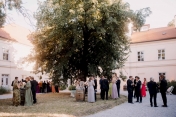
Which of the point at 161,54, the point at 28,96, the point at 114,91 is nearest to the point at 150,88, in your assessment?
the point at 114,91

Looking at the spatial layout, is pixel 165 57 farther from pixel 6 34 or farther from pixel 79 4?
pixel 6 34

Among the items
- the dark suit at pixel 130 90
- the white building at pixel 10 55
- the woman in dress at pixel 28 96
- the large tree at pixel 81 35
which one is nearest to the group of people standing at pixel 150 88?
the dark suit at pixel 130 90

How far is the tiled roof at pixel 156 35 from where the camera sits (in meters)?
35.0

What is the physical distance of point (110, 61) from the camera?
20922 mm

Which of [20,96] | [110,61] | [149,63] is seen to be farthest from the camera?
[149,63]

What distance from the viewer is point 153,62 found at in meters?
35.6

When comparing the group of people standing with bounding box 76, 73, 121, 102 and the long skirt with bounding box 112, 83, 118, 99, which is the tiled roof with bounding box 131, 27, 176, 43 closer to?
the group of people standing with bounding box 76, 73, 121, 102

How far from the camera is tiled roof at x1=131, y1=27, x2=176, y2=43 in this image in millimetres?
35025

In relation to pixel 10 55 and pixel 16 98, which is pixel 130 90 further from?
pixel 10 55

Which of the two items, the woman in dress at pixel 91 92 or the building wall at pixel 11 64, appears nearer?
the woman in dress at pixel 91 92

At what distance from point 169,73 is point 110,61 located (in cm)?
1663

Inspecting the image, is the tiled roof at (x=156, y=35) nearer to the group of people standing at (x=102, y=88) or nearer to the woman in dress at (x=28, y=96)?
the group of people standing at (x=102, y=88)

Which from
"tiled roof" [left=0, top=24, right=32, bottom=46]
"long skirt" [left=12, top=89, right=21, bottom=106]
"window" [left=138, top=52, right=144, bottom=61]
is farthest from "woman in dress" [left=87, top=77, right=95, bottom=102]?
"window" [left=138, top=52, right=144, bottom=61]

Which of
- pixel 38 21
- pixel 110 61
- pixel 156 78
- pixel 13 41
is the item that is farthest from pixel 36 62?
pixel 156 78
